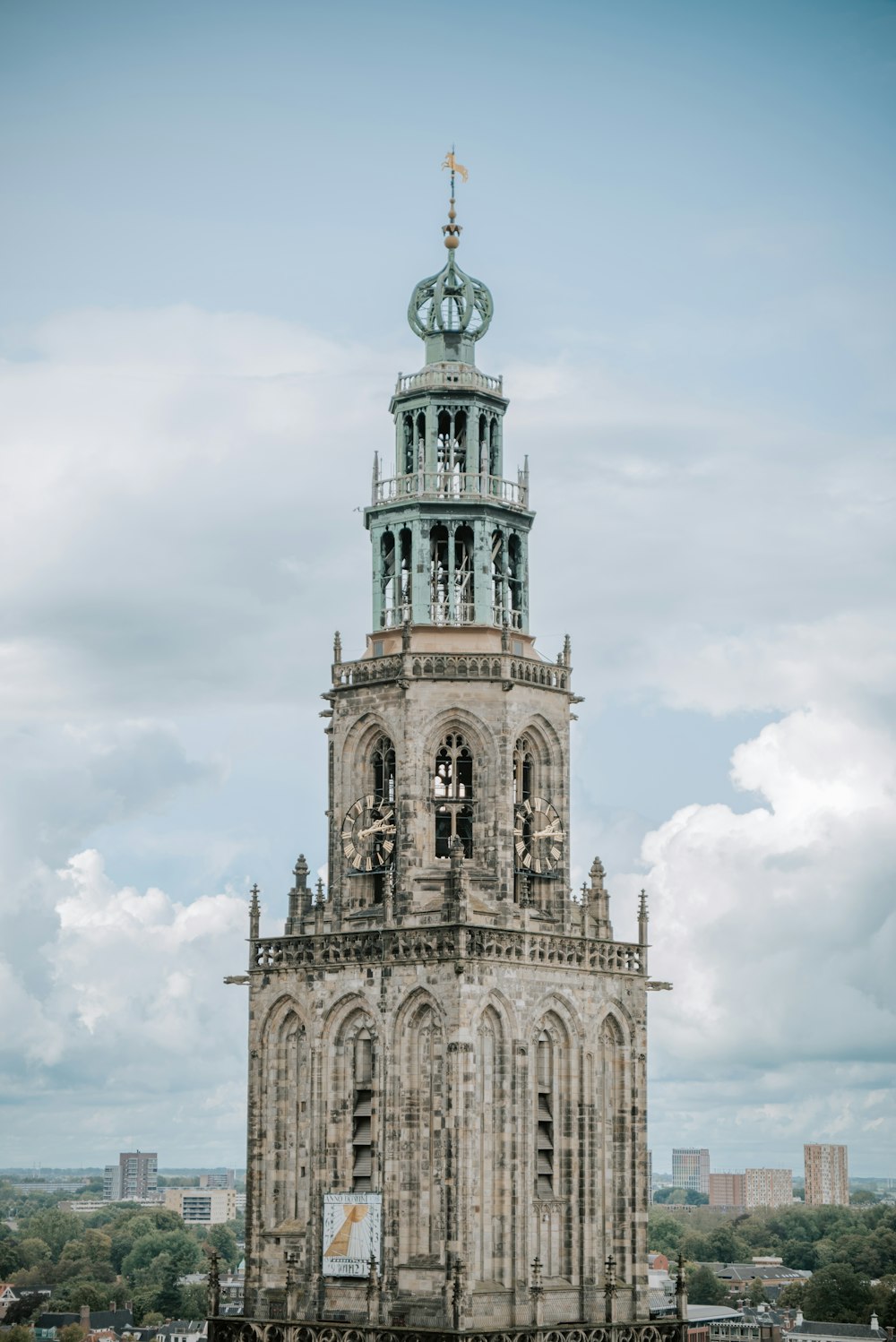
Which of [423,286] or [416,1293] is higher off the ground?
[423,286]

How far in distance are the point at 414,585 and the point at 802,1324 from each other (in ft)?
407

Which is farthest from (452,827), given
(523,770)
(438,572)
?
(438,572)

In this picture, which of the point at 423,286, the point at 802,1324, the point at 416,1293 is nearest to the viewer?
the point at 416,1293

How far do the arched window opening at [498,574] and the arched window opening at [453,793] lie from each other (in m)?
4.78

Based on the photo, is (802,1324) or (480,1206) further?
(802,1324)

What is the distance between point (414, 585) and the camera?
8425 cm

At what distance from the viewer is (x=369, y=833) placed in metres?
82.6

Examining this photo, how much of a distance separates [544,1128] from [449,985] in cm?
637

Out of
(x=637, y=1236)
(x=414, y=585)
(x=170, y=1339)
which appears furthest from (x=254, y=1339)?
(x=170, y=1339)

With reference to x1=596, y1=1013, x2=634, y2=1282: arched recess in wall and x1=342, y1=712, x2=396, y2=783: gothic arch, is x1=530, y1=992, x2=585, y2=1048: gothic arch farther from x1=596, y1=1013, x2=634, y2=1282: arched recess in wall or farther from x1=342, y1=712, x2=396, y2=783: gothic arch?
x1=342, y1=712, x2=396, y2=783: gothic arch

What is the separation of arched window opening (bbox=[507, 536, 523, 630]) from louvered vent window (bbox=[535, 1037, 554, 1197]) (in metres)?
14.4

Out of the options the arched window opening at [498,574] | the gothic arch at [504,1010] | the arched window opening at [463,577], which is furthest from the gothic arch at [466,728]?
the gothic arch at [504,1010]

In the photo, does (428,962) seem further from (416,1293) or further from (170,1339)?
(170,1339)

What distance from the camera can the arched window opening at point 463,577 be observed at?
84.1m
